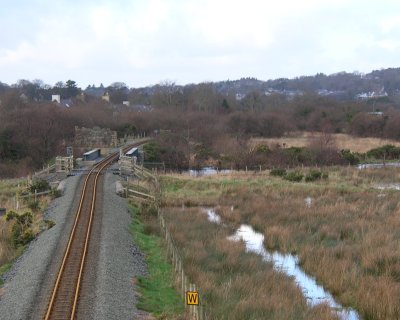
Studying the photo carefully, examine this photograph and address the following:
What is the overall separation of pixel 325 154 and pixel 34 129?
1331 inches

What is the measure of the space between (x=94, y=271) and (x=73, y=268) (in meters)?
0.83

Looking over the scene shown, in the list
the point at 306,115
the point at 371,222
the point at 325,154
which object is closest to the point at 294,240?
the point at 371,222

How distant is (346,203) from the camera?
1350 inches

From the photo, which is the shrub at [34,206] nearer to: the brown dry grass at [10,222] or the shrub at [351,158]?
the brown dry grass at [10,222]

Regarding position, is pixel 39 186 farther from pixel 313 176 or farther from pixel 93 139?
pixel 93 139

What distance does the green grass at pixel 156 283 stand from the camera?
15417 mm

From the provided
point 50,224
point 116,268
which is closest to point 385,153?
point 50,224

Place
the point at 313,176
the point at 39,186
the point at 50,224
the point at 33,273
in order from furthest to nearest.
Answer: the point at 313,176 < the point at 39,186 < the point at 50,224 < the point at 33,273

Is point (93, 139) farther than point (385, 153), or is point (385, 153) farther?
point (385, 153)

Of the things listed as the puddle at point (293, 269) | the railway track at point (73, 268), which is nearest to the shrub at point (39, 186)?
the railway track at point (73, 268)

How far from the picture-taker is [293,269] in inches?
859

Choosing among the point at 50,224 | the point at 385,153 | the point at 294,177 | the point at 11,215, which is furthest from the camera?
the point at 385,153

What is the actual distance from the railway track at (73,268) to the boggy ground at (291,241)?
13.4 feet

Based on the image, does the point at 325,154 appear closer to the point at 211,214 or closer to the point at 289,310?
the point at 211,214
